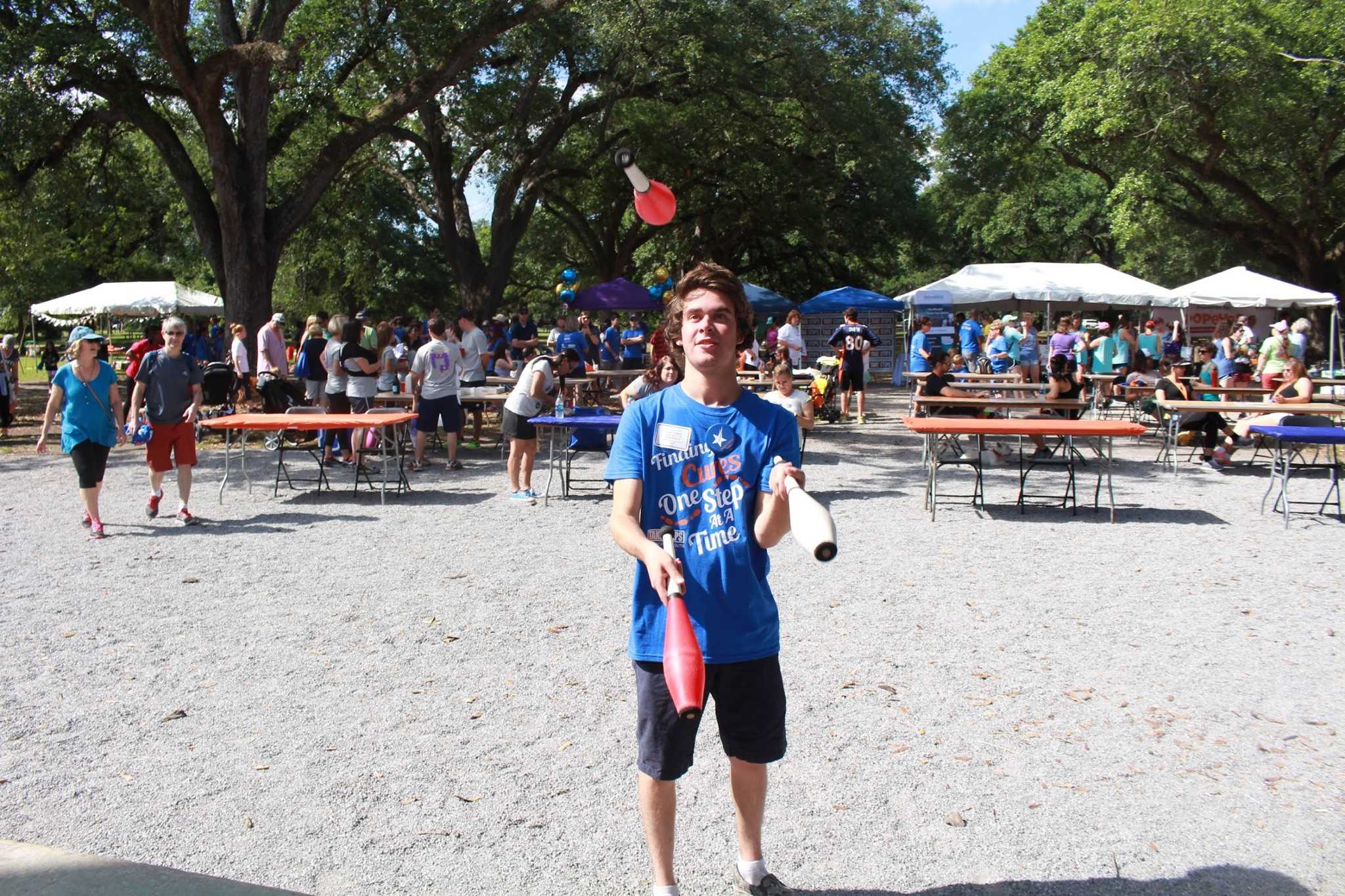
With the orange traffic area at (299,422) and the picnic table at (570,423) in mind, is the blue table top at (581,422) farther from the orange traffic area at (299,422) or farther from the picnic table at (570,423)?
the orange traffic area at (299,422)

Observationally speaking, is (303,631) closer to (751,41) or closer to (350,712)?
(350,712)

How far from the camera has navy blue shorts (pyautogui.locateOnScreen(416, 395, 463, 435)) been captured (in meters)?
12.5

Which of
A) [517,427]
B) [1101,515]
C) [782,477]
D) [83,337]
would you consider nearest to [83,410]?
[83,337]

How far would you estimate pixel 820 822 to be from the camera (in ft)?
12.1

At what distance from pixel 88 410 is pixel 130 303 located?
909 inches

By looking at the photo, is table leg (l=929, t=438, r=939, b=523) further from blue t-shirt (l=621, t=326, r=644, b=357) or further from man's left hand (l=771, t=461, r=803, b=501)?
blue t-shirt (l=621, t=326, r=644, b=357)

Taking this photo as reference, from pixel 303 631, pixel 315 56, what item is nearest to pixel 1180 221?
pixel 315 56

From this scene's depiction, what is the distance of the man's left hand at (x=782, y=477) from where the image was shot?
273 cm

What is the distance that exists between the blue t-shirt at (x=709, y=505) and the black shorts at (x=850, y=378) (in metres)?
15.9

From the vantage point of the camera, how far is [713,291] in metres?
2.96

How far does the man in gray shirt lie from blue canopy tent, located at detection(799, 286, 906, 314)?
65.7 feet

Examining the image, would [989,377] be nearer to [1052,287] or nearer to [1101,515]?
[1052,287]

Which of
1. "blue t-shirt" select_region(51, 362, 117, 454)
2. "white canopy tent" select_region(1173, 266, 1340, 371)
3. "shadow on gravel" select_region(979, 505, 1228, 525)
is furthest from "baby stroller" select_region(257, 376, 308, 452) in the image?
"white canopy tent" select_region(1173, 266, 1340, 371)

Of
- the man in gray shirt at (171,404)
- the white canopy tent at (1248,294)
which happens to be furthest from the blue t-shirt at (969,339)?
the man in gray shirt at (171,404)
